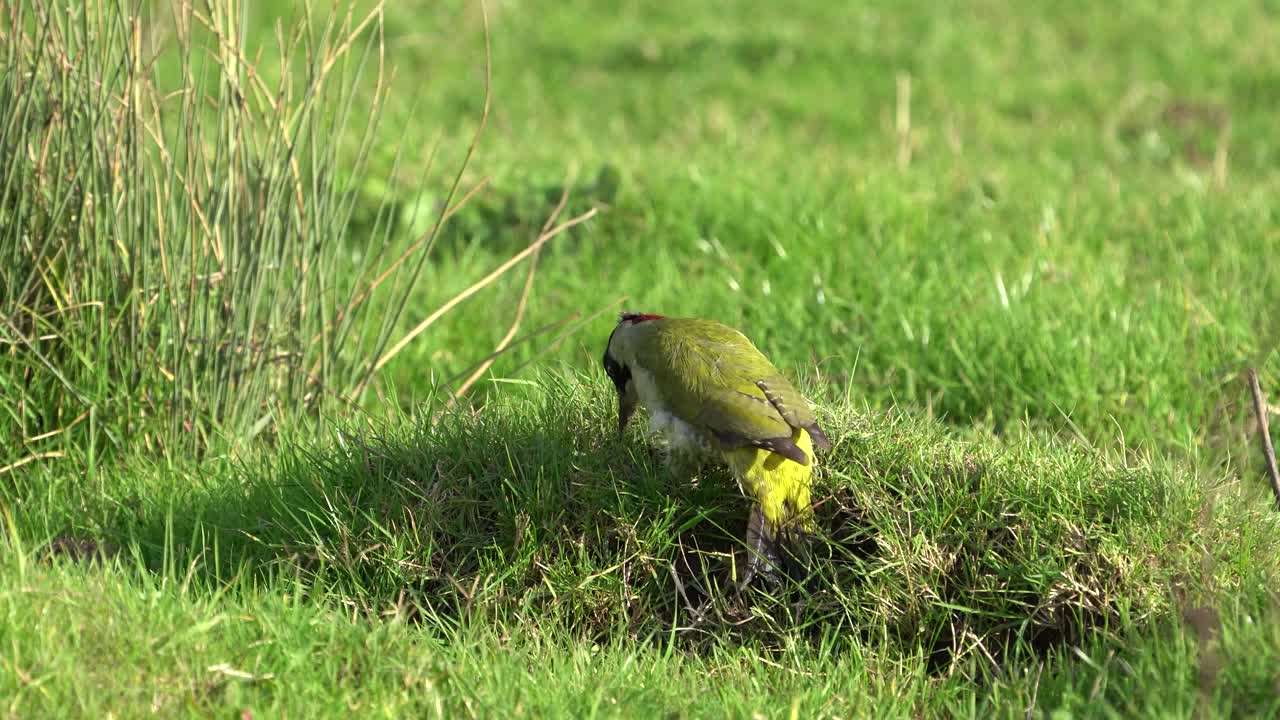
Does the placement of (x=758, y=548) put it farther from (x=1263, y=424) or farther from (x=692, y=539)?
(x=1263, y=424)

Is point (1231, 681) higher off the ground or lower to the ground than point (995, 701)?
higher

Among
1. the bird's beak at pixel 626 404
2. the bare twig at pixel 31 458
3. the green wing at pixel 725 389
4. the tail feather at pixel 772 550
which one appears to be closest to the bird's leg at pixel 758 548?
the tail feather at pixel 772 550

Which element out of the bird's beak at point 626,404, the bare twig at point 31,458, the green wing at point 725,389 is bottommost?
the bare twig at point 31,458

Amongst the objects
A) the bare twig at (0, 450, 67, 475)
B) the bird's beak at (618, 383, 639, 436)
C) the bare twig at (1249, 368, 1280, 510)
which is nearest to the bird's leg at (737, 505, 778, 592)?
the bird's beak at (618, 383, 639, 436)

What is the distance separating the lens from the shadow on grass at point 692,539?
3154mm

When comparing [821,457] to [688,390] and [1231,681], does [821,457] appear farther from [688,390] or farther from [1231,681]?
[1231,681]

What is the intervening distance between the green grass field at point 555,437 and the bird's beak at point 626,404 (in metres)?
0.08

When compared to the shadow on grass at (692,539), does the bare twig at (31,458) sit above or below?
below

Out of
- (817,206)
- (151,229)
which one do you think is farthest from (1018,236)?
(151,229)

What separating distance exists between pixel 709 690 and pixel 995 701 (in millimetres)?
595

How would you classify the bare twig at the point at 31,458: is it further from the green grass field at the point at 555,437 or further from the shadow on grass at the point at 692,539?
the shadow on grass at the point at 692,539

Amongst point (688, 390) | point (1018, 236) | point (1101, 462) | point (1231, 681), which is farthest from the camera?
point (1018, 236)

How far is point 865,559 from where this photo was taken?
331cm

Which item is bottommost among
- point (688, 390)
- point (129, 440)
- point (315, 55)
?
point (129, 440)
